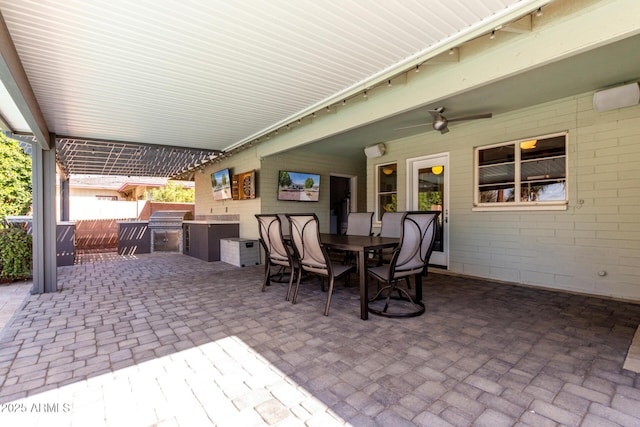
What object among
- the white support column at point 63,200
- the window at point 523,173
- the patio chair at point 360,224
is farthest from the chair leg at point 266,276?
the white support column at point 63,200

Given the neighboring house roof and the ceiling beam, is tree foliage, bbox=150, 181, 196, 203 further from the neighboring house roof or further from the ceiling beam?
the ceiling beam

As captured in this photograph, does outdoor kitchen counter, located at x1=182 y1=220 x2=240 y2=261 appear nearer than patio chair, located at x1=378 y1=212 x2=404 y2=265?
No

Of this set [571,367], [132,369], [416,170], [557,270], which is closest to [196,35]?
[132,369]

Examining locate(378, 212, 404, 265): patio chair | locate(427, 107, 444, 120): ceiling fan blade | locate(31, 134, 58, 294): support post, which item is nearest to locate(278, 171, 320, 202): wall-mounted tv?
locate(378, 212, 404, 265): patio chair

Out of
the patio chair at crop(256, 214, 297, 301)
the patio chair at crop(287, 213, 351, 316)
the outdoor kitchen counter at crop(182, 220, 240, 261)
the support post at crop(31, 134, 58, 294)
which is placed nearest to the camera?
the patio chair at crop(287, 213, 351, 316)

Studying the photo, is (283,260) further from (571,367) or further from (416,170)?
(416,170)

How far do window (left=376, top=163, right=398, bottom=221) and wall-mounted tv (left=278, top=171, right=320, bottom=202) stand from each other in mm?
1562

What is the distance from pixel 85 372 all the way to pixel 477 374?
8.79 feet

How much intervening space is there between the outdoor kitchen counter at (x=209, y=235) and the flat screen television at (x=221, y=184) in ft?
3.11

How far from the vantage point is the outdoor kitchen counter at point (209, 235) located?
24.2 ft

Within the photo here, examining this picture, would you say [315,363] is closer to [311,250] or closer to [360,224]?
[311,250]

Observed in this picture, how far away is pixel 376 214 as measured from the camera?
23.3 ft

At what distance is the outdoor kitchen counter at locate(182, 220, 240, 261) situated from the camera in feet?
24.2

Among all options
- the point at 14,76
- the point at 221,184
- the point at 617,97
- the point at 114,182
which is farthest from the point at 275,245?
the point at 114,182
